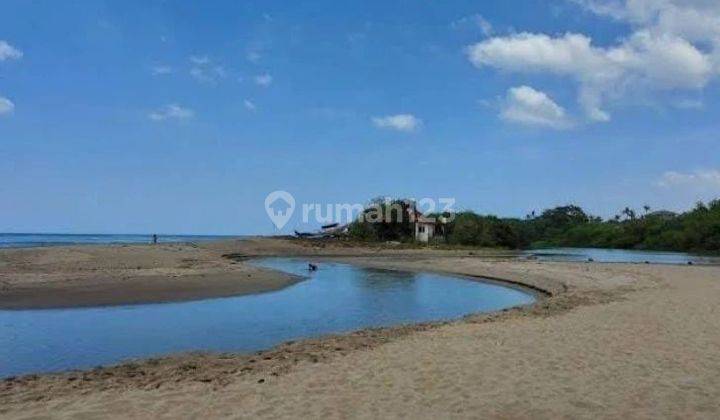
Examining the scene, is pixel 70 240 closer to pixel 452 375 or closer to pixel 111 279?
pixel 111 279

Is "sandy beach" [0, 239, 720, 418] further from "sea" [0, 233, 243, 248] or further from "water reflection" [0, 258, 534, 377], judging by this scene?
"sea" [0, 233, 243, 248]

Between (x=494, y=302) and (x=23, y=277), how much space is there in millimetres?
19074

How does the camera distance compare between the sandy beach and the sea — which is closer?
the sandy beach

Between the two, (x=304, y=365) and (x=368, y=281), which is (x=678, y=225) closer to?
(x=368, y=281)

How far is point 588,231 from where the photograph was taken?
139625mm

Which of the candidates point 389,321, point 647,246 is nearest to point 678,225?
point 647,246

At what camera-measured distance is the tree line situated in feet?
287

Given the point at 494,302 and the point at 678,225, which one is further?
the point at 678,225

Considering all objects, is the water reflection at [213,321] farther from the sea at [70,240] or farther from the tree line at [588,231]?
the tree line at [588,231]

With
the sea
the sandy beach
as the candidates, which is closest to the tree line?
the sea

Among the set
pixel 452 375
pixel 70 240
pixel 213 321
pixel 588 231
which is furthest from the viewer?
pixel 588 231

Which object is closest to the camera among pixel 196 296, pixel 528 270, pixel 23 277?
pixel 196 296

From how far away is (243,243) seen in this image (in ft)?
228

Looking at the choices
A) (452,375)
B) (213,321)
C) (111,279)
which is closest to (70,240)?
(111,279)
